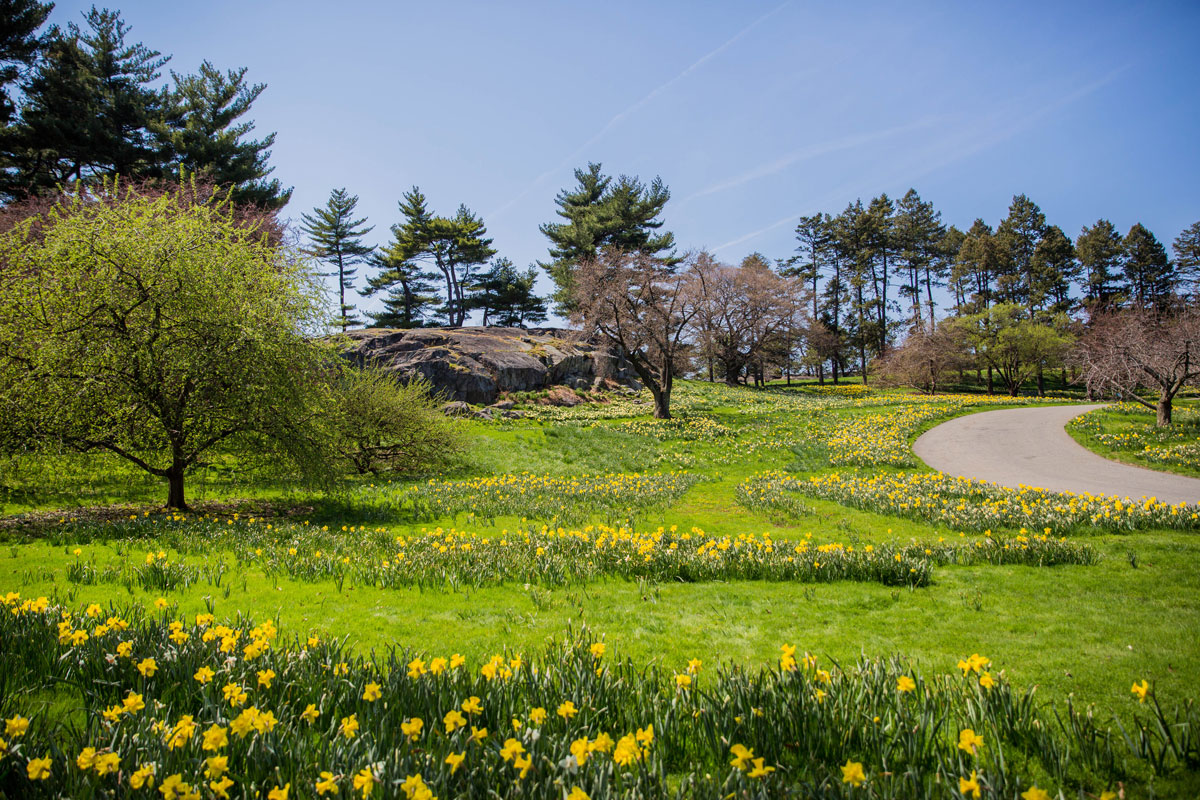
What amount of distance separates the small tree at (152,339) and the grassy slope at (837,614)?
297cm

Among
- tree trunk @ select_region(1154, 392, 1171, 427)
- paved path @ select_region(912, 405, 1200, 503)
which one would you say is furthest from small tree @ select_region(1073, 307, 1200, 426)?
paved path @ select_region(912, 405, 1200, 503)

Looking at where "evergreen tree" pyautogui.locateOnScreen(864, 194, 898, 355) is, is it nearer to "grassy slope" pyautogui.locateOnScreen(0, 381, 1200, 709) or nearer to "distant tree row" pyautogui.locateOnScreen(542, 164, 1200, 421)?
"distant tree row" pyautogui.locateOnScreen(542, 164, 1200, 421)

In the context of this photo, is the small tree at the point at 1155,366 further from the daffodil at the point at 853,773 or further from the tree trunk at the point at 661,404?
the daffodil at the point at 853,773

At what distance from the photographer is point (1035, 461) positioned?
15.3 meters

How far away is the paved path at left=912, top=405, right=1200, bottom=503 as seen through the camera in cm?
1162

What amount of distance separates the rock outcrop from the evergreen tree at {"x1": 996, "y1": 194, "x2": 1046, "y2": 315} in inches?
1955

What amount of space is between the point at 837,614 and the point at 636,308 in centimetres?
2290

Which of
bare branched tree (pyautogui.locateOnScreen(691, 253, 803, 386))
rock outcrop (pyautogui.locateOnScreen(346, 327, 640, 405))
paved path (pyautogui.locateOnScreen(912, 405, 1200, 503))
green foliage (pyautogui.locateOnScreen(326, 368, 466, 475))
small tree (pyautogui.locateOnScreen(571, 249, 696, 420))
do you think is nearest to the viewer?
paved path (pyautogui.locateOnScreen(912, 405, 1200, 503))

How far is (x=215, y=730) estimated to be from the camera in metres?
2.19

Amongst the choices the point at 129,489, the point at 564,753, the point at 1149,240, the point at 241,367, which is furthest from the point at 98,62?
the point at 1149,240

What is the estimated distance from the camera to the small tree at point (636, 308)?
26109 millimetres

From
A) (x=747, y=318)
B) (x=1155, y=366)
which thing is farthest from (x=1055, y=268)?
(x=1155, y=366)

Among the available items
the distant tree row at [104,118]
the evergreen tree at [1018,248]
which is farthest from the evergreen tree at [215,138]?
the evergreen tree at [1018,248]

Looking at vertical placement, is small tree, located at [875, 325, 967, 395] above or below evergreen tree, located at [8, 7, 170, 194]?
below
